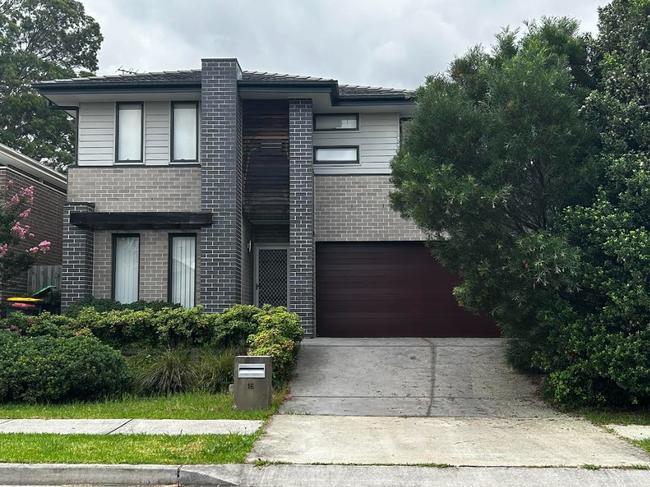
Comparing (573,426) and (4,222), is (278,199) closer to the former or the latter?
(4,222)

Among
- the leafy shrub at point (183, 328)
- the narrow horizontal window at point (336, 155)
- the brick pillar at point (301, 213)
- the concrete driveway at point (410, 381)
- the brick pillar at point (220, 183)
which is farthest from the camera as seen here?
Answer: the narrow horizontal window at point (336, 155)

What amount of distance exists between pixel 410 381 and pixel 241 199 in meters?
6.34

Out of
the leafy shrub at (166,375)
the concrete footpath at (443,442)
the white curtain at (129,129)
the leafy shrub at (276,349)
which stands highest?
the white curtain at (129,129)

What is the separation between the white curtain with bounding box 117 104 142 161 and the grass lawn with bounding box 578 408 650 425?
11.3 m

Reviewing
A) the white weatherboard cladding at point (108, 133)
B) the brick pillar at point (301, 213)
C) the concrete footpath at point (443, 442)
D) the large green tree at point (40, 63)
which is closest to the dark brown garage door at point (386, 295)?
the brick pillar at point (301, 213)

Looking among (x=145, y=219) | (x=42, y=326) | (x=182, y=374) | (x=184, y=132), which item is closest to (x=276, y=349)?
(x=182, y=374)

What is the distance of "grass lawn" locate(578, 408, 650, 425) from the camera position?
9742mm

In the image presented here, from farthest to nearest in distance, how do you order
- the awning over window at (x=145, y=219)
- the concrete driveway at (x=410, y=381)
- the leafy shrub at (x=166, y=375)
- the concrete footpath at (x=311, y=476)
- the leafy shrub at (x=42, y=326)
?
the awning over window at (x=145, y=219)
the leafy shrub at (x=42, y=326)
the leafy shrub at (x=166, y=375)
the concrete driveway at (x=410, y=381)
the concrete footpath at (x=311, y=476)

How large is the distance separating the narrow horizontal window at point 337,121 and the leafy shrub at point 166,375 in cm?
750

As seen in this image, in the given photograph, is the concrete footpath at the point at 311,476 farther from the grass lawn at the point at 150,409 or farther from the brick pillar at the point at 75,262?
the brick pillar at the point at 75,262

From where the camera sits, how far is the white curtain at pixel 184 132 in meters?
16.4

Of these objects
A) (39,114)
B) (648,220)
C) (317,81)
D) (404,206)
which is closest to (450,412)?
(404,206)

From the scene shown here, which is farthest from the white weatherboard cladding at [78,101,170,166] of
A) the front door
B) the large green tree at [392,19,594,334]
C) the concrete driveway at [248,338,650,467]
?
the large green tree at [392,19,594,334]

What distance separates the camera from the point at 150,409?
1020 centimetres
